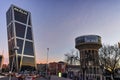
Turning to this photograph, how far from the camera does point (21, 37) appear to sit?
166 m

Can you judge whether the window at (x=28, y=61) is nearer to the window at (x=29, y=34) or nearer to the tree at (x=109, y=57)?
the window at (x=29, y=34)

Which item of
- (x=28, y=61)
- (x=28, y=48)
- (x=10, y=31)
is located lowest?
(x=28, y=61)

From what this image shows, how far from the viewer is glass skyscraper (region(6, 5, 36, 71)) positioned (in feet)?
524

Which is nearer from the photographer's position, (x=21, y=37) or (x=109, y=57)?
(x=109, y=57)

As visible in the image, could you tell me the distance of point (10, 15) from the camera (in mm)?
173750

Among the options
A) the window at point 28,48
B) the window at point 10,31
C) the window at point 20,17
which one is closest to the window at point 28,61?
the window at point 28,48

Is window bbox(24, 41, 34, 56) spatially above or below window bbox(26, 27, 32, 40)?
below

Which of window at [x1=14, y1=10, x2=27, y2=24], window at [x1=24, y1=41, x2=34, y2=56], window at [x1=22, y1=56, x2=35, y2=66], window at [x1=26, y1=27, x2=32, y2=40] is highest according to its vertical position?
window at [x1=14, y1=10, x2=27, y2=24]

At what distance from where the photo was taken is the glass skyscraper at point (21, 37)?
15975cm

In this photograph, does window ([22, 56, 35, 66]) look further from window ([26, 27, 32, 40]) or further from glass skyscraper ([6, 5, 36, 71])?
window ([26, 27, 32, 40])

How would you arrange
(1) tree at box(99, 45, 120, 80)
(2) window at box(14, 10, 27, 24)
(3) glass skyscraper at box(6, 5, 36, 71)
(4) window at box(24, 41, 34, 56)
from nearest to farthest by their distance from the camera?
(1) tree at box(99, 45, 120, 80) < (3) glass skyscraper at box(6, 5, 36, 71) < (4) window at box(24, 41, 34, 56) < (2) window at box(14, 10, 27, 24)

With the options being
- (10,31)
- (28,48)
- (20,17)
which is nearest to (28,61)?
(28,48)

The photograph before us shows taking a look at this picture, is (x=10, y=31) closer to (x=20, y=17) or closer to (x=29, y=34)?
(x=20, y=17)

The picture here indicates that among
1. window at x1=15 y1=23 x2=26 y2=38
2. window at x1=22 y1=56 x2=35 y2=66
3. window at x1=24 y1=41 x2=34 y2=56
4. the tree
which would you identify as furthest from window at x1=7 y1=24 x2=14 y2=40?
the tree
